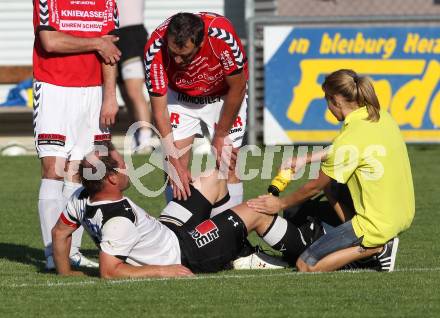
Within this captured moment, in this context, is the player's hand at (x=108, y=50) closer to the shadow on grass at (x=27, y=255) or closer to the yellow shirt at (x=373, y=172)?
the shadow on grass at (x=27, y=255)

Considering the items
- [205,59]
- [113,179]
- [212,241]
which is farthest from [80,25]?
[212,241]

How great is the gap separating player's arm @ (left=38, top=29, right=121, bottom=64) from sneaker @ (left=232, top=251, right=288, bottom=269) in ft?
5.28

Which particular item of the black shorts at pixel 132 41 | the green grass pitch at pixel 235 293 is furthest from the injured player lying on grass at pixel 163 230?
the black shorts at pixel 132 41

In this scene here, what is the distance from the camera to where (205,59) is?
8117 millimetres

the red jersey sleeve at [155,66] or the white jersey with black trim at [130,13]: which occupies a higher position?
the red jersey sleeve at [155,66]

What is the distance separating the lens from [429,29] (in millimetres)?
14930

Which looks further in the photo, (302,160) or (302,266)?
(302,160)

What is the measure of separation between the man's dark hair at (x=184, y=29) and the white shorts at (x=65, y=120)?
91cm

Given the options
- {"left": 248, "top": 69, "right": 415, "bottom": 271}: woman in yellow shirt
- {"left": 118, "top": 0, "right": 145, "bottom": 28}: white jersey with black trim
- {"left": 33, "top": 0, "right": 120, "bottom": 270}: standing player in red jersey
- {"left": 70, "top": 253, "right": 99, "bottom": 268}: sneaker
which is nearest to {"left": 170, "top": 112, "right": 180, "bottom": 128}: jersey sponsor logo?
{"left": 33, "top": 0, "right": 120, "bottom": 270}: standing player in red jersey

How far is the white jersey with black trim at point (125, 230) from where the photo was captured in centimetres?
700

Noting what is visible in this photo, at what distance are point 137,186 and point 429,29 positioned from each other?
455 centimetres

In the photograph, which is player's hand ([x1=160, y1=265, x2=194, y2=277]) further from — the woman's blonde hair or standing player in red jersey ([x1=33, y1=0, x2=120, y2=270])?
the woman's blonde hair

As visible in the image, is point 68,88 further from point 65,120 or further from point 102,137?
point 102,137

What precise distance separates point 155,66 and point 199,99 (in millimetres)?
688
